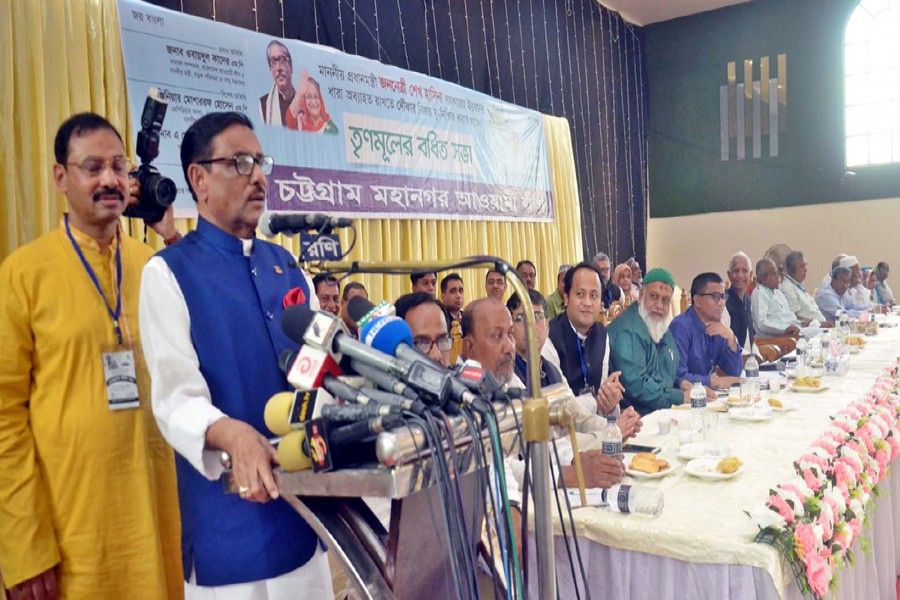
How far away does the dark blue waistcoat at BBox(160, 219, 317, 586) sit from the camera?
4.24 feet

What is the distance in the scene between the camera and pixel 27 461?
5.90 feet

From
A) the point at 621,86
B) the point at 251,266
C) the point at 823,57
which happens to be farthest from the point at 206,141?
the point at 823,57

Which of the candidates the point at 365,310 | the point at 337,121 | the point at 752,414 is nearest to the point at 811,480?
the point at 752,414

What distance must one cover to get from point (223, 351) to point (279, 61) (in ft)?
12.2

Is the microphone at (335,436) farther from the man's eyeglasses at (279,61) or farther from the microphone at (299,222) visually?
the man's eyeglasses at (279,61)

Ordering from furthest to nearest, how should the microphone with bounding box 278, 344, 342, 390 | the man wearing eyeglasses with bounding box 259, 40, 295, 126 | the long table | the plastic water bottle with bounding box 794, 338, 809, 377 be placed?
1. the man wearing eyeglasses with bounding box 259, 40, 295, 126
2. the plastic water bottle with bounding box 794, 338, 809, 377
3. the long table
4. the microphone with bounding box 278, 344, 342, 390

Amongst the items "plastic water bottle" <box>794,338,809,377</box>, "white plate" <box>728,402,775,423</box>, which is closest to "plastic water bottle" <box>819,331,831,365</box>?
"plastic water bottle" <box>794,338,809,377</box>

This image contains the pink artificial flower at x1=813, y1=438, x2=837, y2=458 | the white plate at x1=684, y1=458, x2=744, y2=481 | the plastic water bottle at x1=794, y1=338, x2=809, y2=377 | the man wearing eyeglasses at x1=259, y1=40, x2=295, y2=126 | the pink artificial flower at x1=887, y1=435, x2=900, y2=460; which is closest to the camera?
the white plate at x1=684, y1=458, x2=744, y2=481

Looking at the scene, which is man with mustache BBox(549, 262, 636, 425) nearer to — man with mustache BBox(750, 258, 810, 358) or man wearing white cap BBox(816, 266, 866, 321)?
man with mustache BBox(750, 258, 810, 358)

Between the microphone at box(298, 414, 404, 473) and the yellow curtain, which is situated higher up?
the yellow curtain

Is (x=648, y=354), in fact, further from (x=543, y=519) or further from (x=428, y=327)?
(x=543, y=519)

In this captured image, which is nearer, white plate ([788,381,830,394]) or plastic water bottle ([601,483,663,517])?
plastic water bottle ([601,483,663,517])

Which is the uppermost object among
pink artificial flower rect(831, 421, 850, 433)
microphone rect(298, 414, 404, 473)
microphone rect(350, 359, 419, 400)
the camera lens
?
the camera lens

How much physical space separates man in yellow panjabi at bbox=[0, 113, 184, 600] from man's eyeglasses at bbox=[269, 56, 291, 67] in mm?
Answer: 2804
